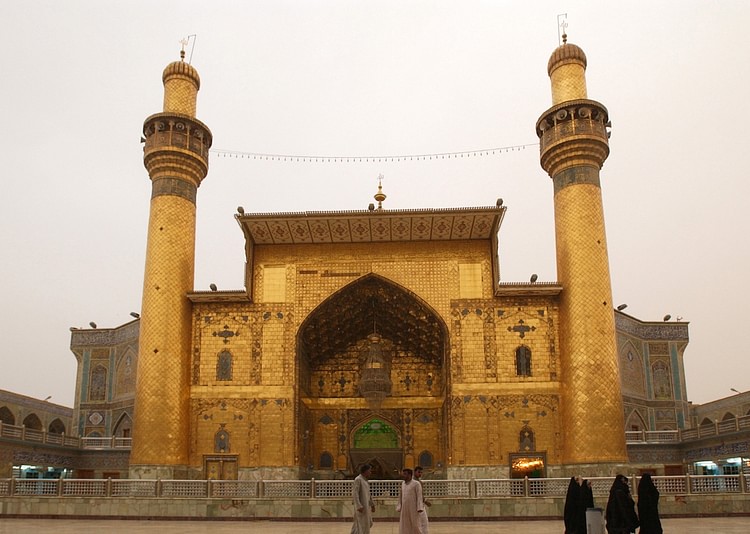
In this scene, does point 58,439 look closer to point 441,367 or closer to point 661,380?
point 441,367

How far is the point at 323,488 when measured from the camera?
41.1 ft

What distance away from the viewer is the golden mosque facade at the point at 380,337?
1516 cm

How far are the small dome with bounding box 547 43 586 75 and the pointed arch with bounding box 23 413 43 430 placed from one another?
19273mm

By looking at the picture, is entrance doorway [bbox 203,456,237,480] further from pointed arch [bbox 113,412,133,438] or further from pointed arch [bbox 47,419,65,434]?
pointed arch [bbox 47,419,65,434]

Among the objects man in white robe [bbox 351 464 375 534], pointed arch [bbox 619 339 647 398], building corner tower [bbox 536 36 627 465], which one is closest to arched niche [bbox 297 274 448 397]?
building corner tower [bbox 536 36 627 465]

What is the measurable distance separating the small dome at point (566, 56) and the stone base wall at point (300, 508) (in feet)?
32.1

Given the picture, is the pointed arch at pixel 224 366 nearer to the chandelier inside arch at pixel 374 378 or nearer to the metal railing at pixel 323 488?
the chandelier inside arch at pixel 374 378

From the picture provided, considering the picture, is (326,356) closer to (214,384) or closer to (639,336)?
(214,384)

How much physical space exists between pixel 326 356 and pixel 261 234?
→ 12.0ft

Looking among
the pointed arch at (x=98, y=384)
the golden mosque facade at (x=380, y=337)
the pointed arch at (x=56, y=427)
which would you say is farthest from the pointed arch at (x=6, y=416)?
the golden mosque facade at (x=380, y=337)

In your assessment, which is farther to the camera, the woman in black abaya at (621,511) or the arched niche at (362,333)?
the arched niche at (362,333)

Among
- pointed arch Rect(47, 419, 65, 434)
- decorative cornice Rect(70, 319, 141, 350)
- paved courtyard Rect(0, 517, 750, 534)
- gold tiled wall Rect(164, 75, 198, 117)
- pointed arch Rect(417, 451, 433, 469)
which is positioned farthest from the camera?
pointed arch Rect(47, 419, 65, 434)

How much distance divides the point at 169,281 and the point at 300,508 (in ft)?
20.6

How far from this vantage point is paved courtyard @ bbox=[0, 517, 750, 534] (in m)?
9.09
